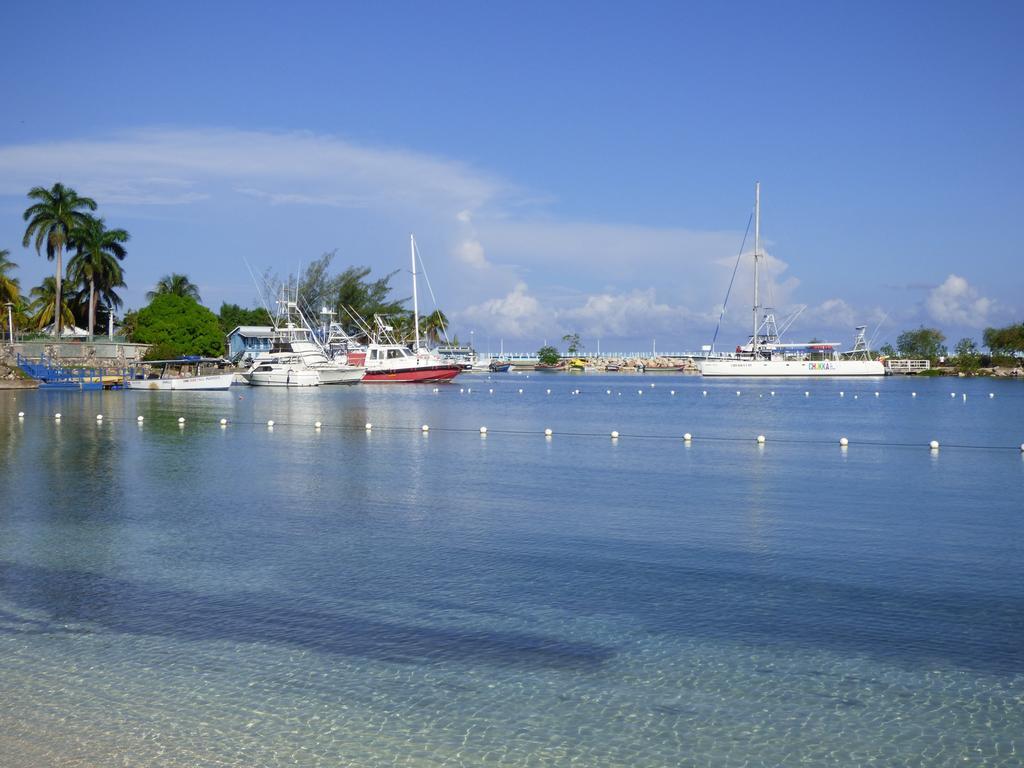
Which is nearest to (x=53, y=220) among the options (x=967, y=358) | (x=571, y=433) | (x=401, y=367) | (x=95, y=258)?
(x=95, y=258)

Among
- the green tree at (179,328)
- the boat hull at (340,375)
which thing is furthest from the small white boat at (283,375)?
the green tree at (179,328)

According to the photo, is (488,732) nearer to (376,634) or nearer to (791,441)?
(376,634)

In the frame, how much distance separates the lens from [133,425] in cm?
3866

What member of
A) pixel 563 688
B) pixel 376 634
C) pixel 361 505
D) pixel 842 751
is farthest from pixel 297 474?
pixel 842 751

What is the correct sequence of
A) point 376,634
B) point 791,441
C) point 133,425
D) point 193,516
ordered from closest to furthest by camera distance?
point 376,634
point 193,516
point 791,441
point 133,425

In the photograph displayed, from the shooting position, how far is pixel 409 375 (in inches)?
3273

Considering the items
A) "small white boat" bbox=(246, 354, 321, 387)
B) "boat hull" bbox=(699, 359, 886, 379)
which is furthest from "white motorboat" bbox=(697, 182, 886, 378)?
"small white boat" bbox=(246, 354, 321, 387)

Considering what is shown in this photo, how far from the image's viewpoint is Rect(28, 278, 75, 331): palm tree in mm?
88250

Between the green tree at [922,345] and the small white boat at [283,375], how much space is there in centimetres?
10350

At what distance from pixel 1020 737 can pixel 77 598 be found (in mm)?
10577

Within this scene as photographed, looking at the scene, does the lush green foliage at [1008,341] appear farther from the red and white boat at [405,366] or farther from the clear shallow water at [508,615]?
the clear shallow water at [508,615]

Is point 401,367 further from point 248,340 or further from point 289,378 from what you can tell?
point 248,340

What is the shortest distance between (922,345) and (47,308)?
124m

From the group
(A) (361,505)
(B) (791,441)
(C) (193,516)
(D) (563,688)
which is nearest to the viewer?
(D) (563,688)
